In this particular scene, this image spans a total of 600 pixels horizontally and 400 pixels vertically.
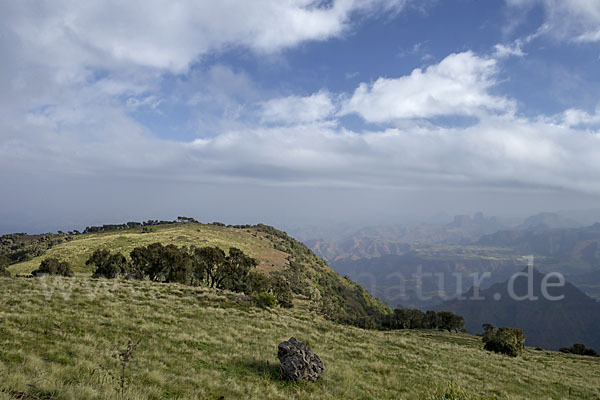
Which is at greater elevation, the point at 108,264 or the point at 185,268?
the point at 185,268

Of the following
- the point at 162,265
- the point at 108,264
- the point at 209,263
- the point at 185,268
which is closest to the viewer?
the point at 162,265

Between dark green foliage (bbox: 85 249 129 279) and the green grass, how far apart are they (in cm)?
1383

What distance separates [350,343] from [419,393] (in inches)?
410

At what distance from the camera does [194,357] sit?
1330 centimetres

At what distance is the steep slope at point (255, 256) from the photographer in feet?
258

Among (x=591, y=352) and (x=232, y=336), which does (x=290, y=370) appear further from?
(x=591, y=352)

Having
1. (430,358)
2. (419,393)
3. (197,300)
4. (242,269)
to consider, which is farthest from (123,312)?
(242,269)

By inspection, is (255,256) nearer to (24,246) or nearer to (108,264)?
(108,264)

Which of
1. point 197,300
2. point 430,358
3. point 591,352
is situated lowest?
point 591,352

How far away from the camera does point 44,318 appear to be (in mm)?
15359

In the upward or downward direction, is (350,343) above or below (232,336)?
below

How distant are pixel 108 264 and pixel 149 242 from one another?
136ft

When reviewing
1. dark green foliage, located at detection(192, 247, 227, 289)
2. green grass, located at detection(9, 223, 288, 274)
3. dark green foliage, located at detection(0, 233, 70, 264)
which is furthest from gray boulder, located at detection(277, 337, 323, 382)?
dark green foliage, located at detection(0, 233, 70, 264)

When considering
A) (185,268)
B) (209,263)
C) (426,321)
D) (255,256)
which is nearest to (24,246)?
(255,256)
